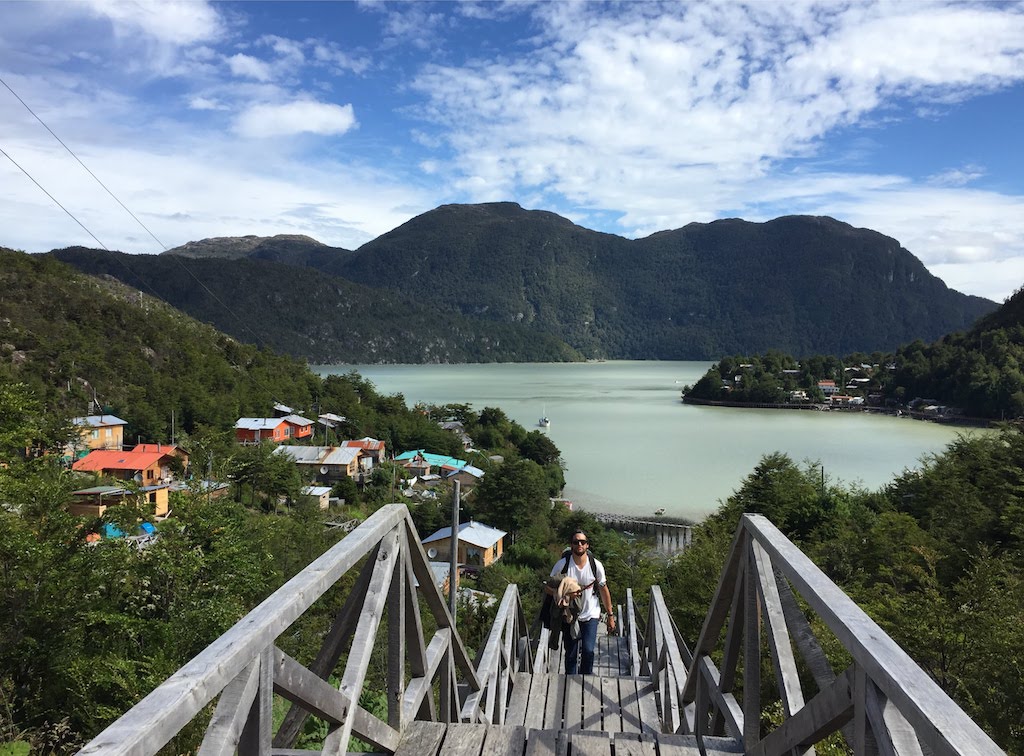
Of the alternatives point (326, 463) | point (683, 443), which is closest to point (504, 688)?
point (326, 463)

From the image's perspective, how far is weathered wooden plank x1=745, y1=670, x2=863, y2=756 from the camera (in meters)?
1.24

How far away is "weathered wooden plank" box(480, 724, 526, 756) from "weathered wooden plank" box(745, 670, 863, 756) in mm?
906

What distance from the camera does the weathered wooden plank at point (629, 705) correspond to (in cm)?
354

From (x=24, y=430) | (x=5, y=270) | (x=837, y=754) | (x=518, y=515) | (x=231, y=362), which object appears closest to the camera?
(x=837, y=754)

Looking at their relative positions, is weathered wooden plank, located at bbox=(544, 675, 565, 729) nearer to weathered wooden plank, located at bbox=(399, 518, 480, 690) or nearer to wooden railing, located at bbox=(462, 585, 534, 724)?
wooden railing, located at bbox=(462, 585, 534, 724)

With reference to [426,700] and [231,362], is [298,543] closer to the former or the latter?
[426,700]

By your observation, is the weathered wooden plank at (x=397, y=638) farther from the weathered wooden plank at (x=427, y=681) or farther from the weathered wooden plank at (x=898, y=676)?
the weathered wooden plank at (x=898, y=676)

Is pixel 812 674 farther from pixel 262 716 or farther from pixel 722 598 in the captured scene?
pixel 262 716

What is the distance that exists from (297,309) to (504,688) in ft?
559

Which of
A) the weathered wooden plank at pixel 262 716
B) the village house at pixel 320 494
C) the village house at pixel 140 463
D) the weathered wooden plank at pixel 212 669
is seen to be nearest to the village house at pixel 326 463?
the village house at pixel 320 494

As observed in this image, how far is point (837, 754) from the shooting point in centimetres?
603

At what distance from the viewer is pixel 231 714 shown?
Result: 1.13 m

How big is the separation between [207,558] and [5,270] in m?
55.2

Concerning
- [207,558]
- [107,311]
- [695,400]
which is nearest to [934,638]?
[207,558]
